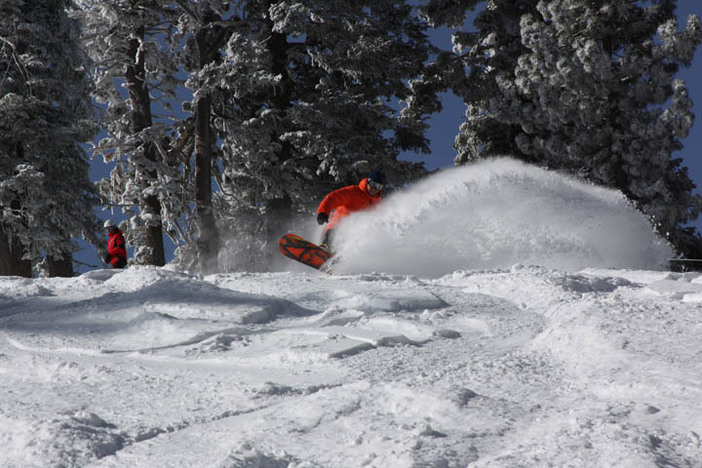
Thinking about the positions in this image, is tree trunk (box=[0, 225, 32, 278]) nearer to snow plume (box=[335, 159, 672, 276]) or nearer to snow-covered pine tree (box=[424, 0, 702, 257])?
snow plume (box=[335, 159, 672, 276])

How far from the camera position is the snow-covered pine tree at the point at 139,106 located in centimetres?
1469

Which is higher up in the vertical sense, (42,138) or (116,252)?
(42,138)

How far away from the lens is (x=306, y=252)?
30.3 ft

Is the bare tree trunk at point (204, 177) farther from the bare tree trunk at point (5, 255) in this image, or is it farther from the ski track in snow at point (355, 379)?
the ski track in snow at point (355, 379)

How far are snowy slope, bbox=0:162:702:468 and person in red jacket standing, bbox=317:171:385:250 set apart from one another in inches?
119

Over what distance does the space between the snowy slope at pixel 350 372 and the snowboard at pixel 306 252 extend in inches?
98.4

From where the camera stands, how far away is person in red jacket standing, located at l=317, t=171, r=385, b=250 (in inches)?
381

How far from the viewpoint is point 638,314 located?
154 inches

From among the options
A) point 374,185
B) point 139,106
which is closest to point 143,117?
point 139,106

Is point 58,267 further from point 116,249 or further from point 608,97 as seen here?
point 608,97

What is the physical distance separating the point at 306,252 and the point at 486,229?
2.57 meters

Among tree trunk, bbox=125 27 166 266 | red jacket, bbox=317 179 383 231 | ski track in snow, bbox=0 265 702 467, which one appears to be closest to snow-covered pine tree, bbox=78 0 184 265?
tree trunk, bbox=125 27 166 266

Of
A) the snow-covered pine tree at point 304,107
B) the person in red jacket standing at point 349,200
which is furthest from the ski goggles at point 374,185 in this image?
the snow-covered pine tree at point 304,107

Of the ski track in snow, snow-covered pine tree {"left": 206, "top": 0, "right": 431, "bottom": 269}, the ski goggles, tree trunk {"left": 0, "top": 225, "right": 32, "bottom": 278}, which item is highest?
snow-covered pine tree {"left": 206, "top": 0, "right": 431, "bottom": 269}
